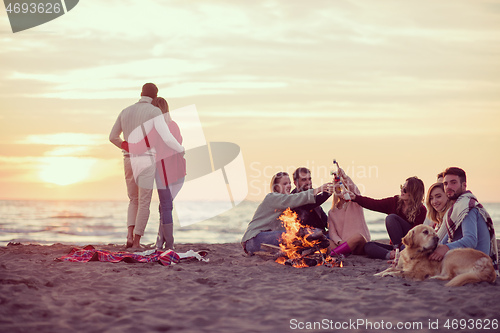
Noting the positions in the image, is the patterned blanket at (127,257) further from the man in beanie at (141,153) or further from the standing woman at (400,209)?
the standing woman at (400,209)

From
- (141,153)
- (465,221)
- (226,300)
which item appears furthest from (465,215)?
(141,153)

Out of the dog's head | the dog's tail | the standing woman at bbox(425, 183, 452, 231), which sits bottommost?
the dog's tail

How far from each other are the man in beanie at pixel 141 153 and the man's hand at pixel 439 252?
371cm

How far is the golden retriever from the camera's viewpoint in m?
5.10

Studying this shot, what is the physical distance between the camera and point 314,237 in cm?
643

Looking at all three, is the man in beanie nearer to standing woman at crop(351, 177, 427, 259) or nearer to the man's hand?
standing woman at crop(351, 177, 427, 259)

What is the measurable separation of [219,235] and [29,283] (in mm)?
14257

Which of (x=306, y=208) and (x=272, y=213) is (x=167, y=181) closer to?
(x=272, y=213)

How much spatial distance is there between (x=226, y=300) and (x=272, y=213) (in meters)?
2.40

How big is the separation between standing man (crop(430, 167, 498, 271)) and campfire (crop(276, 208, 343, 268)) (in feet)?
4.76

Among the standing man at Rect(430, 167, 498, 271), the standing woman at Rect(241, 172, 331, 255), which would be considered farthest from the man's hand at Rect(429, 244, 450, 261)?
the standing woman at Rect(241, 172, 331, 255)

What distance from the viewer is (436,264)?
5.53m

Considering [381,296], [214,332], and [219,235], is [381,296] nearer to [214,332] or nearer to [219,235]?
[214,332]

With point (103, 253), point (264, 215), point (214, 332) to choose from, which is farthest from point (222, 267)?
point (214, 332)
